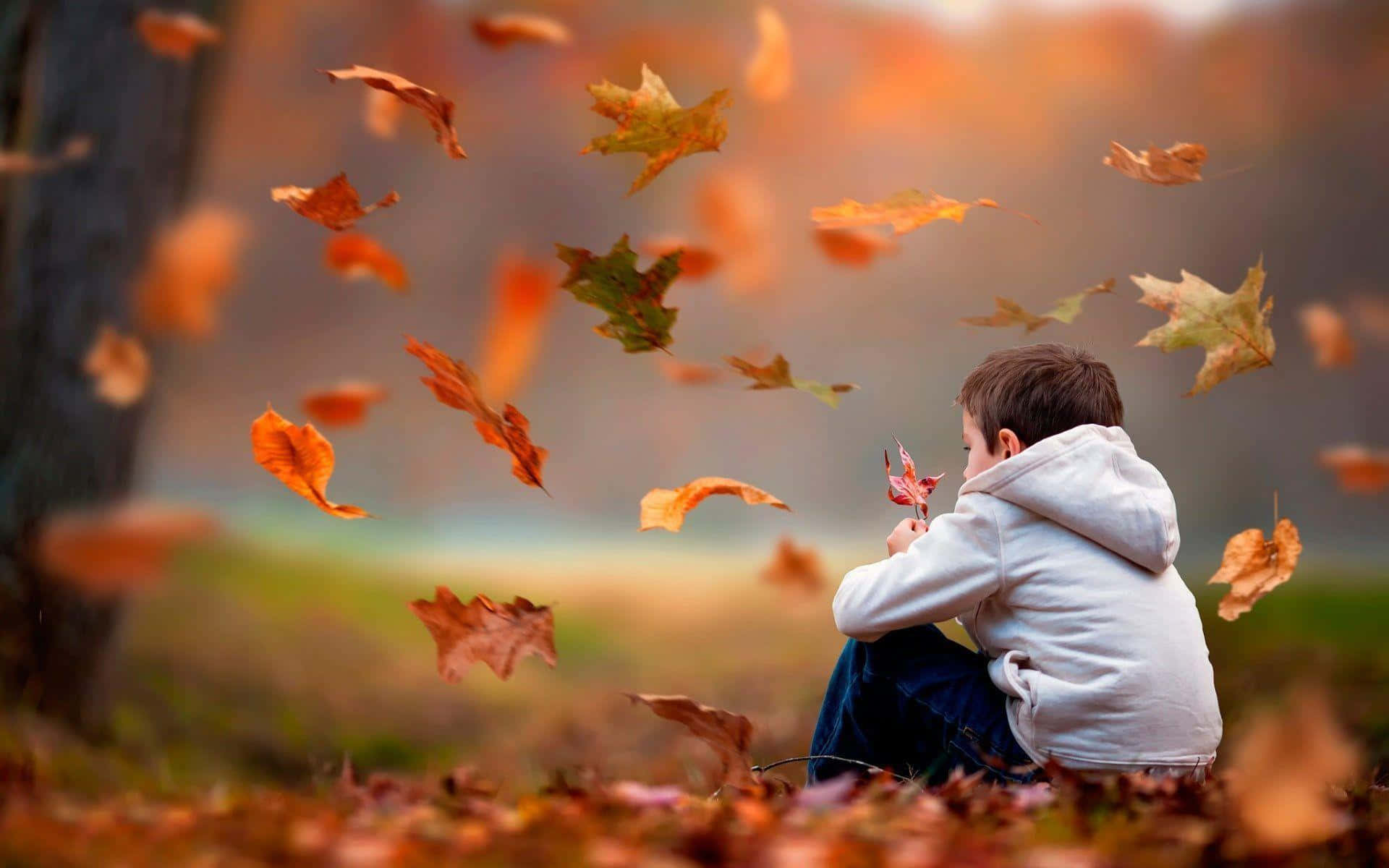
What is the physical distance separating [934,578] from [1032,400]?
0.27 metres

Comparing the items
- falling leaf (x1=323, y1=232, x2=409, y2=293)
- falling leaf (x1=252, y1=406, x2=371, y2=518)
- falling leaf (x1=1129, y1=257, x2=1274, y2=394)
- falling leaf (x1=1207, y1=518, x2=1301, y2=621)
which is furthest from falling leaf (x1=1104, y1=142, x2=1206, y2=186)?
falling leaf (x1=323, y1=232, x2=409, y2=293)

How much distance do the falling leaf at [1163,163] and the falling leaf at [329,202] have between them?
85 cm

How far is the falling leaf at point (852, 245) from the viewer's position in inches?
119

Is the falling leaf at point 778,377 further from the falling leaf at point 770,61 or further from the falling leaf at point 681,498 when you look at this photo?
the falling leaf at point 770,61

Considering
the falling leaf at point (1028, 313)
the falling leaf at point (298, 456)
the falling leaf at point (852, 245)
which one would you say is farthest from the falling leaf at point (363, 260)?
the falling leaf at point (1028, 313)

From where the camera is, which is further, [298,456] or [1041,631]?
[298,456]

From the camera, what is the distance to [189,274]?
247cm

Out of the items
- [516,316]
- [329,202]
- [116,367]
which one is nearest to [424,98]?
[329,202]

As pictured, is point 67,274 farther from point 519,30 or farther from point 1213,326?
point 1213,326

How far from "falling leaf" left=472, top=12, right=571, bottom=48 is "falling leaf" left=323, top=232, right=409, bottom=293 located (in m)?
0.75

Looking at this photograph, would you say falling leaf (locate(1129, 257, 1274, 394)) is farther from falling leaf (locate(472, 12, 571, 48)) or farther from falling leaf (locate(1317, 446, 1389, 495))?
falling leaf (locate(472, 12, 571, 48))

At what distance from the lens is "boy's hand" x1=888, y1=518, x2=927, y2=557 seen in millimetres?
1188

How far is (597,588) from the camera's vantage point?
308 cm

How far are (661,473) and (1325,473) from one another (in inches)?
78.6
